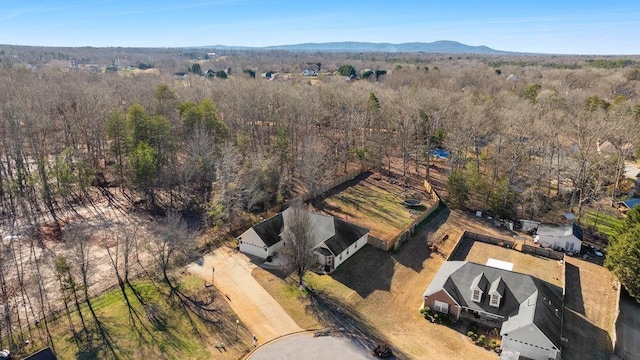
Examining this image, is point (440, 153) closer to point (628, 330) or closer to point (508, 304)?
point (628, 330)

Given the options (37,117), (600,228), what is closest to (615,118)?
(600,228)

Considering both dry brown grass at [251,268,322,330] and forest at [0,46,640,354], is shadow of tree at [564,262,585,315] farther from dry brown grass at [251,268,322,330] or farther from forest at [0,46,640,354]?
dry brown grass at [251,268,322,330]

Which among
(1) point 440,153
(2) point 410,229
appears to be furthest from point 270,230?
(1) point 440,153

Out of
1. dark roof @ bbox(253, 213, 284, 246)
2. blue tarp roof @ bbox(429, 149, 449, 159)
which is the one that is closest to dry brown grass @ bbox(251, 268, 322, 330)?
dark roof @ bbox(253, 213, 284, 246)

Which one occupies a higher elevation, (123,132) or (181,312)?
(123,132)

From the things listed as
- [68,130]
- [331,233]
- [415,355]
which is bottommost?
[415,355]

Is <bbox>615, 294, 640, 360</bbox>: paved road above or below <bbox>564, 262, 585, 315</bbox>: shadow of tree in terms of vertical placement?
below

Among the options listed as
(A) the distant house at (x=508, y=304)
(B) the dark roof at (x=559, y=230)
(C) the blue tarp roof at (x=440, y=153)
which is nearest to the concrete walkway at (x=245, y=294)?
(A) the distant house at (x=508, y=304)

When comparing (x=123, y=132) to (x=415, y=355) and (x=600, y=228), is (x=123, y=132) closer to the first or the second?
(x=415, y=355)
